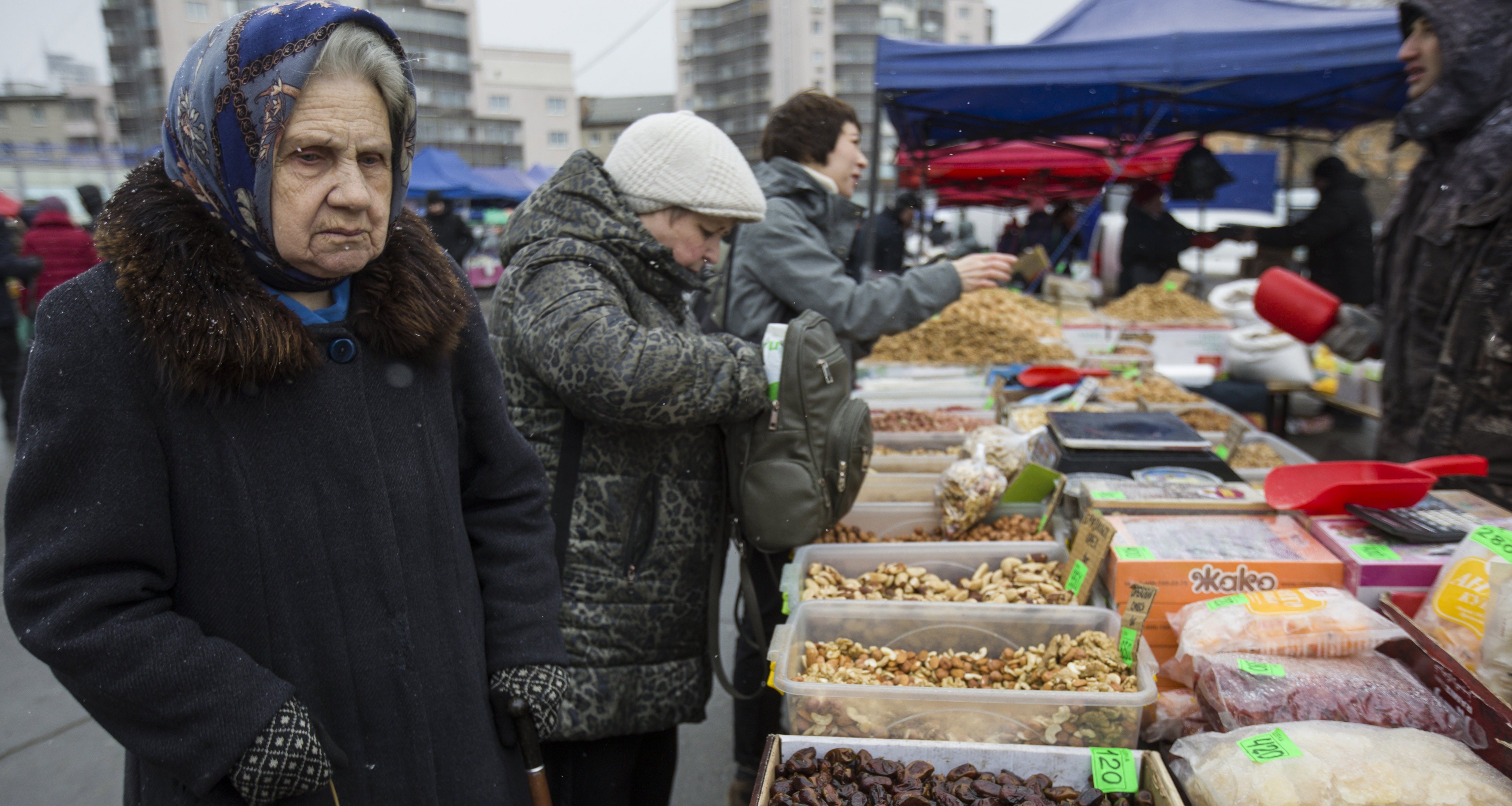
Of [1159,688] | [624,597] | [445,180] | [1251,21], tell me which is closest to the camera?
[1159,688]

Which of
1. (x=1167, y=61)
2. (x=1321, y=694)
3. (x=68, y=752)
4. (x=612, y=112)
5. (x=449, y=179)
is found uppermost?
(x=449, y=179)

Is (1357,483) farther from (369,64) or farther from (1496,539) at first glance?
(369,64)

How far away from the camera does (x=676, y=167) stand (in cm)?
169

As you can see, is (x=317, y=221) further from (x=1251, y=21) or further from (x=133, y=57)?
(x=133, y=57)

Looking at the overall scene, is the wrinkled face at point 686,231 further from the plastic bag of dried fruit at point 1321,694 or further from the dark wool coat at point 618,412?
the plastic bag of dried fruit at point 1321,694

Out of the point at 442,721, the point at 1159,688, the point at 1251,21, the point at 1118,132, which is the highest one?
the point at 1251,21

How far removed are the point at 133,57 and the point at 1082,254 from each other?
38.9 ft

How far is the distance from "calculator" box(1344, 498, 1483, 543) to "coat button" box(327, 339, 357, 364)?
1.76 m

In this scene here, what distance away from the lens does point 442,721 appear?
1180mm

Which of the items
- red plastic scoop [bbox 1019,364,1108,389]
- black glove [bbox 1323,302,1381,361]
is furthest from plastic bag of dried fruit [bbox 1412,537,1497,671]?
red plastic scoop [bbox 1019,364,1108,389]

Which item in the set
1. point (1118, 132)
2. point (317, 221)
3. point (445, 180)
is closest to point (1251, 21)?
point (1118, 132)

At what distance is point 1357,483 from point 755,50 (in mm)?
6939

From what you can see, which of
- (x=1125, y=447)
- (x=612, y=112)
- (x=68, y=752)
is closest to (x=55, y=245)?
(x=612, y=112)

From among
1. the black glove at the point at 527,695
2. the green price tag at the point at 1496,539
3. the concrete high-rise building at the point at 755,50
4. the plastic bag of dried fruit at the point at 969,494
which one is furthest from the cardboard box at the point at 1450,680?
the concrete high-rise building at the point at 755,50
